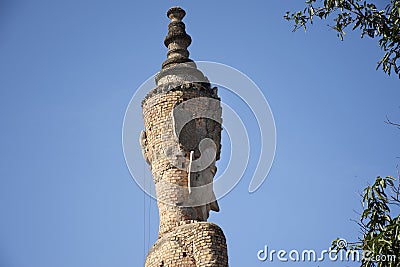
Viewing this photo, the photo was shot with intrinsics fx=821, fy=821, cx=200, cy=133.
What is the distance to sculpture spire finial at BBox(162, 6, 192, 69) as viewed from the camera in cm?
2702

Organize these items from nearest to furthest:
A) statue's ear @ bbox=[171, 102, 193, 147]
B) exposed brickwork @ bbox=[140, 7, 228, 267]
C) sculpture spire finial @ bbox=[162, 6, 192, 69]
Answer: exposed brickwork @ bbox=[140, 7, 228, 267], statue's ear @ bbox=[171, 102, 193, 147], sculpture spire finial @ bbox=[162, 6, 192, 69]

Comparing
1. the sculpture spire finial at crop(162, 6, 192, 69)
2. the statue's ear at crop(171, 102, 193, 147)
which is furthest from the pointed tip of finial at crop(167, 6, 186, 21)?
the statue's ear at crop(171, 102, 193, 147)

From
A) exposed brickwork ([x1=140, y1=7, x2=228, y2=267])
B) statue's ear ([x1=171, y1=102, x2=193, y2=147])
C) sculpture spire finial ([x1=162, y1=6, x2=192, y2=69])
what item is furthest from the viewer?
sculpture spire finial ([x1=162, y1=6, x2=192, y2=69])

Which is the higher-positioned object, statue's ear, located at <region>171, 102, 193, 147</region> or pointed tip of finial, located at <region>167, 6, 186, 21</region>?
pointed tip of finial, located at <region>167, 6, 186, 21</region>

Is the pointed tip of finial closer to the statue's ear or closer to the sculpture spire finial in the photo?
the sculpture spire finial

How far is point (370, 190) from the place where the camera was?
52.5 feet

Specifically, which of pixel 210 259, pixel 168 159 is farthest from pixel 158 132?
pixel 210 259

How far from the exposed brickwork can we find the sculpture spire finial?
0.03 metres

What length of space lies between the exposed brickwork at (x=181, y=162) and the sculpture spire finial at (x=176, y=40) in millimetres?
33

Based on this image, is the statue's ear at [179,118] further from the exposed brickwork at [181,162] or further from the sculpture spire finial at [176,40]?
the sculpture spire finial at [176,40]

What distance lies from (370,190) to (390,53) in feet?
10.7

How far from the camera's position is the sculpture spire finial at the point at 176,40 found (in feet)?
88.6

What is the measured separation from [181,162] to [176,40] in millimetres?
4633

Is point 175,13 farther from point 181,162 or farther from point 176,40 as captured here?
point 181,162
